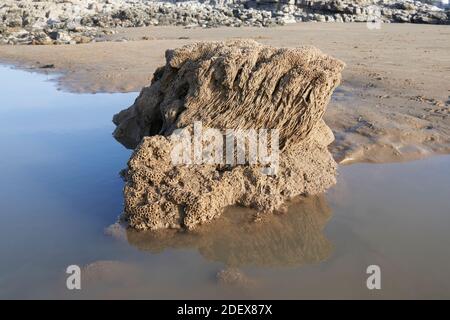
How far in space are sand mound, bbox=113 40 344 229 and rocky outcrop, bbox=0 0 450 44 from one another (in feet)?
46.3

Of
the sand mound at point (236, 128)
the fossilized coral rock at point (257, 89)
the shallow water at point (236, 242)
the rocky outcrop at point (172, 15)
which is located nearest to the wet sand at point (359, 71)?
the shallow water at point (236, 242)

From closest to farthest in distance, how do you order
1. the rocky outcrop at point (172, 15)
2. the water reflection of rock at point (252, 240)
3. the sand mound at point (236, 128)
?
the water reflection of rock at point (252, 240)
the sand mound at point (236, 128)
the rocky outcrop at point (172, 15)

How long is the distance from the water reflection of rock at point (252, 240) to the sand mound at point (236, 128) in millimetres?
116

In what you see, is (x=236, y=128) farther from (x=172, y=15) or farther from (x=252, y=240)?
(x=172, y=15)

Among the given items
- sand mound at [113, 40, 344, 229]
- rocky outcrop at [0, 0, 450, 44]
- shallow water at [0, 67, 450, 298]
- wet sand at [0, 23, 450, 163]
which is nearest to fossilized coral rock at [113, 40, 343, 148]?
sand mound at [113, 40, 344, 229]

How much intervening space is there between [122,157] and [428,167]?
Result: 3296 mm

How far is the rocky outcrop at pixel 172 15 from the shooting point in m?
19.8

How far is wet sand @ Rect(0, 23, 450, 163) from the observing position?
18.7 ft

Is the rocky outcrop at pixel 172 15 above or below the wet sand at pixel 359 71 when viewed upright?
above

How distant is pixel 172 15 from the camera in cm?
2253

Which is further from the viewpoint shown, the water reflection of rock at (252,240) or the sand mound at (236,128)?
the sand mound at (236,128)

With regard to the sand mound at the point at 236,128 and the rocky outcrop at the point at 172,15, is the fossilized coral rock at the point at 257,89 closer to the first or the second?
the sand mound at the point at 236,128

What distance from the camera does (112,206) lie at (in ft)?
A: 13.2

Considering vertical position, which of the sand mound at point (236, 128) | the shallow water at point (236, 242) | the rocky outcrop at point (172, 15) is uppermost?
the rocky outcrop at point (172, 15)
